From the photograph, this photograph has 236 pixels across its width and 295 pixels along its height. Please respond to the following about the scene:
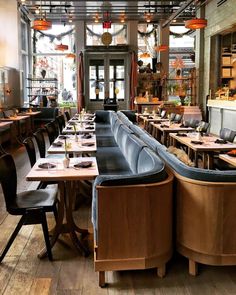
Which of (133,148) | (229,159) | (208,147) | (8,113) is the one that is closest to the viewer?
(229,159)

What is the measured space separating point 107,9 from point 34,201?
12695mm

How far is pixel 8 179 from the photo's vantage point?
3617mm

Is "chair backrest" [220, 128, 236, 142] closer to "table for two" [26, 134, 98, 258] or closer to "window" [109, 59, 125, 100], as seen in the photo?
"table for two" [26, 134, 98, 258]

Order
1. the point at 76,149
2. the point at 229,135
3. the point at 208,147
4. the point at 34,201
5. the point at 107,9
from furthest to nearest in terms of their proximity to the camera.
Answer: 1. the point at 107,9
2. the point at 229,135
3. the point at 208,147
4. the point at 76,149
5. the point at 34,201

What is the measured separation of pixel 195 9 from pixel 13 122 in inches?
323

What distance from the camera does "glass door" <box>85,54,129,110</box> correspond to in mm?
17266

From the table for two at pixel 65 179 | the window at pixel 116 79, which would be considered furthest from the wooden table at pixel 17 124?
the table for two at pixel 65 179

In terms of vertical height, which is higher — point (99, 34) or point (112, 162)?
point (99, 34)

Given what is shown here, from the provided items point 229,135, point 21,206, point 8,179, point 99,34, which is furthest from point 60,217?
point 99,34

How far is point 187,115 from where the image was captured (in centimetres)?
1414

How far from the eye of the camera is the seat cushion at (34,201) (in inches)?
141

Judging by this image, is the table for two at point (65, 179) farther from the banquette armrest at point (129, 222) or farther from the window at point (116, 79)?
the window at point (116, 79)

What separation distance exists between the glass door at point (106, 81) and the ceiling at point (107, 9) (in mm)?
1746

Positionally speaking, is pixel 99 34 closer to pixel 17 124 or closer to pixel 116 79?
pixel 116 79
